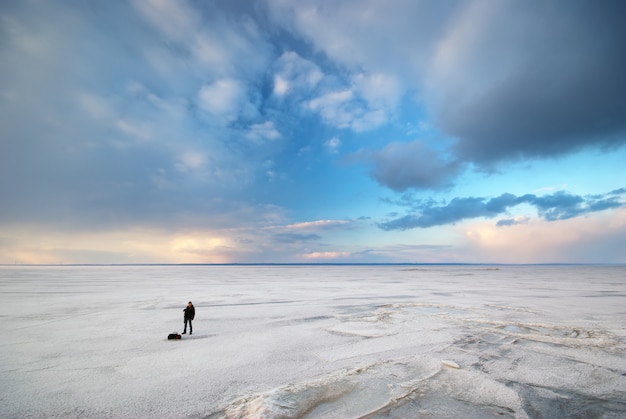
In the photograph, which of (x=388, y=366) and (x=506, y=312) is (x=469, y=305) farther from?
(x=388, y=366)

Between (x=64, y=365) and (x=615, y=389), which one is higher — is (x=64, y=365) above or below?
above

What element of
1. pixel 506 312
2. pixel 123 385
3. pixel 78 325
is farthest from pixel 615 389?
pixel 78 325

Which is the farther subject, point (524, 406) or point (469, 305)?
point (469, 305)

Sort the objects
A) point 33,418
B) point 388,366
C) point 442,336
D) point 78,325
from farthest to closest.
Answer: point 78,325
point 442,336
point 388,366
point 33,418

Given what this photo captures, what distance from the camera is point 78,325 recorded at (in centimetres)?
987

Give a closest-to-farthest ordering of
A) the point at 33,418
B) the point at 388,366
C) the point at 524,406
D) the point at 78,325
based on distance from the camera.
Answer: the point at 33,418, the point at 524,406, the point at 388,366, the point at 78,325

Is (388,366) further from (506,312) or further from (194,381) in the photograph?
(506,312)

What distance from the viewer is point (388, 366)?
6086 millimetres

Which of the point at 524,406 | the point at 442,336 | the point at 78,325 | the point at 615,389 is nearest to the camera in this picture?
the point at 524,406

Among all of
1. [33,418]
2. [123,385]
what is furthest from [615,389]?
[33,418]

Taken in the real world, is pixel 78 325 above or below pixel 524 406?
above

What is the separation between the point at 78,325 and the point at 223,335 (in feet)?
17.3

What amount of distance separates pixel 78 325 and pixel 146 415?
25.5 ft

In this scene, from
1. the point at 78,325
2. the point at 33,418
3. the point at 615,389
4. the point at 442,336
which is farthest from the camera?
the point at 78,325
